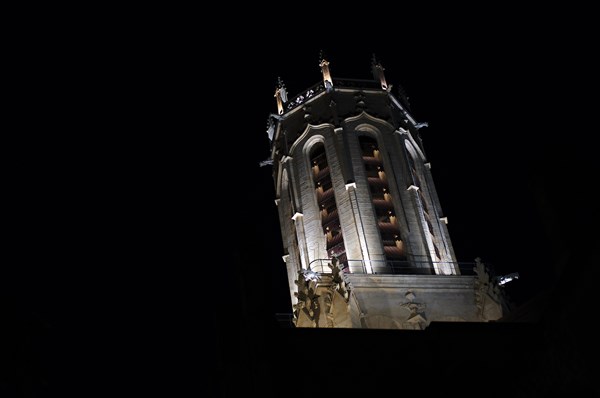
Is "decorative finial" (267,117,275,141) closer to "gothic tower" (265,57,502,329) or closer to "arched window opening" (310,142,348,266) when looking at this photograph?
"gothic tower" (265,57,502,329)

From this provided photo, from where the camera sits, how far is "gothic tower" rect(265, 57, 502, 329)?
41812 mm

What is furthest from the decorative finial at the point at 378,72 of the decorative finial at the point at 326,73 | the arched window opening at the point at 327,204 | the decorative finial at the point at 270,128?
the decorative finial at the point at 270,128

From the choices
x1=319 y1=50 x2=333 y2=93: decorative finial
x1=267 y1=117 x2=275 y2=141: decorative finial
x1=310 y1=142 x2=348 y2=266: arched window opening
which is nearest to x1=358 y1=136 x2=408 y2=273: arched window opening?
x1=310 y1=142 x2=348 y2=266: arched window opening

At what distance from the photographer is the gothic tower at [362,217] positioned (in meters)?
41.8

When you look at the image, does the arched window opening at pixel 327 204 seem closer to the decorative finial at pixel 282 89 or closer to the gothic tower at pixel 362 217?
the gothic tower at pixel 362 217

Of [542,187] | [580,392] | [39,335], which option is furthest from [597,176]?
[39,335]

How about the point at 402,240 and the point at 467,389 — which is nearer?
the point at 467,389

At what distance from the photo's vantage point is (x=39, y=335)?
2098cm

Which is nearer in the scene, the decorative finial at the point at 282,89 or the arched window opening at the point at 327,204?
the arched window opening at the point at 327,204

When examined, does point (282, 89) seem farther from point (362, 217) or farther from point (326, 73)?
point (362, 217)

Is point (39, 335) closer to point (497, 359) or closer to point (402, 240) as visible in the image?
point (497, 359)

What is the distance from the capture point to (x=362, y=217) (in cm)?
4509

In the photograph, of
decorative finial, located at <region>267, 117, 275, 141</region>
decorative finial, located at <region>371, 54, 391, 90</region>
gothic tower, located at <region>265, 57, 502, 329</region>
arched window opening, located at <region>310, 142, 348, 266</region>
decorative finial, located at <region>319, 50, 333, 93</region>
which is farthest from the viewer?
decorative finial, located at <region>267, 117, 275, 141</region>

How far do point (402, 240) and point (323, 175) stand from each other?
21.8 ft
